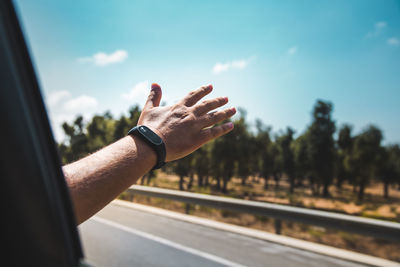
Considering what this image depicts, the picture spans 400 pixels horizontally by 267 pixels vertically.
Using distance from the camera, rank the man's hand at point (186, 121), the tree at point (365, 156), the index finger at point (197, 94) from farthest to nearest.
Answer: the tree at point (365, 156), the index finger at point (197, 94), the man's hand at point (186, 121)

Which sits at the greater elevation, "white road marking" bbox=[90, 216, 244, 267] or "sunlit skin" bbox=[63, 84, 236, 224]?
"sunlit skin" bbox=[63, 84, 236, 224]

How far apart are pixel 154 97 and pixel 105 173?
0.71 meters

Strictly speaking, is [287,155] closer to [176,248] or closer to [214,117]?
[176,248]

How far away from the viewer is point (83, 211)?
125 cm

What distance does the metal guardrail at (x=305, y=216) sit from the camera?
4.45 m

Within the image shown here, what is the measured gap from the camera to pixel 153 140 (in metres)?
1.53

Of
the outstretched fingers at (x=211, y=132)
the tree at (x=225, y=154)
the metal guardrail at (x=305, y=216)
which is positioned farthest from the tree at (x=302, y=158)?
the outstretched fingers at (x=211, y=132)

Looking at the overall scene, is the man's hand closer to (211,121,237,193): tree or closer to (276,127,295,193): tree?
(211,121,237,193): tree

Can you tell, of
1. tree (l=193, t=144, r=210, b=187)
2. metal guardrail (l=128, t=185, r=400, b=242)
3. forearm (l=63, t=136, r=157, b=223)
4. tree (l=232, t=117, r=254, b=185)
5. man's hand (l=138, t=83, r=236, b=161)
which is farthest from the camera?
tree (l=232, t=117, r=254, b=185)

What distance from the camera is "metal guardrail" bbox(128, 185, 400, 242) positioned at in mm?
4453

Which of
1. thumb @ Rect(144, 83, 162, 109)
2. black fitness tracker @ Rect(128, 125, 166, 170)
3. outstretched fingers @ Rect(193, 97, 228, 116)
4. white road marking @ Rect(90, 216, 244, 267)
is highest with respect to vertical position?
thumb @ Rect(144, 83, 162, 109)

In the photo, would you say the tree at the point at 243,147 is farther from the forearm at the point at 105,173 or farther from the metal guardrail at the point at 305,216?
the forearm at the point at 105,173

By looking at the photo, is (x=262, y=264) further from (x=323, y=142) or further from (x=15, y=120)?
(x=323, y=142)

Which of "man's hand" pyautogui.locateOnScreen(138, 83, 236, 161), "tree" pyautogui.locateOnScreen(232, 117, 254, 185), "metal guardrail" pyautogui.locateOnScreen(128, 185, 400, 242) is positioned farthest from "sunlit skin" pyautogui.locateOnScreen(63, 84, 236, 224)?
"tree" pyautogui.locateOnScreen(232, 117, 254, 185)
